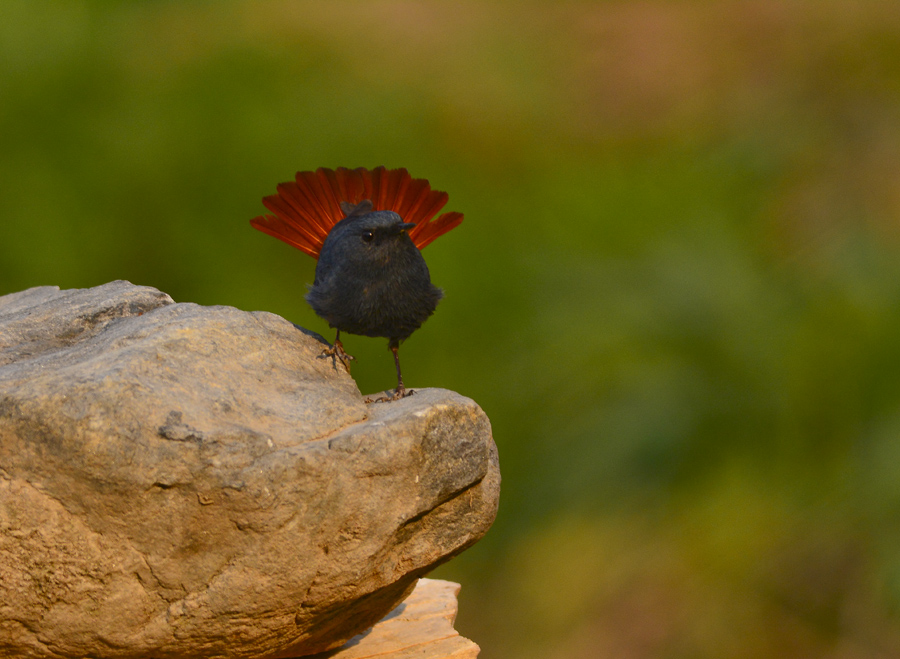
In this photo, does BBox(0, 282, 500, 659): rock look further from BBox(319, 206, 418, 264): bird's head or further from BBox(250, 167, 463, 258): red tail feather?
BBox(250, 167, 463, 258): red tail feather

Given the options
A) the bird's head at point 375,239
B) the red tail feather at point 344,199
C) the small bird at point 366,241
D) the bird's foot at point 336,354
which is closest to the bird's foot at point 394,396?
the small bird at point 366,241

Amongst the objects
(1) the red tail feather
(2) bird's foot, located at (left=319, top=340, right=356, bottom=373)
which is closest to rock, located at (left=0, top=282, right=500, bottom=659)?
(2) bird's foot, located at (left=319, top=340, right=356, bottom=373)

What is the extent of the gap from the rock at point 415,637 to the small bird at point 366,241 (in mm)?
878

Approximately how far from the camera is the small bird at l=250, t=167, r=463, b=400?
2.99 metres

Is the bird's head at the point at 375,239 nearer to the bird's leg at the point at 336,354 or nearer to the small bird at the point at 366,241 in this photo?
the small bird at the point at 366,241

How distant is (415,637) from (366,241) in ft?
4.43

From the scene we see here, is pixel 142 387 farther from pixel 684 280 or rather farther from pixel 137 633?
pixel 684 280

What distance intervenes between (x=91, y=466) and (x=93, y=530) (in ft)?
0.55

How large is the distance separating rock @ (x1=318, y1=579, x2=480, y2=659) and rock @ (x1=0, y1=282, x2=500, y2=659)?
1.80 ft

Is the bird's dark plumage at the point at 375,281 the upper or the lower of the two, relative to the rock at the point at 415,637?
upper

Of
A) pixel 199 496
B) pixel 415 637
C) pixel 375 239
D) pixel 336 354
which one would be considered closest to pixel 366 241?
pixel 375 239

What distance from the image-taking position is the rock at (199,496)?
2219 mm

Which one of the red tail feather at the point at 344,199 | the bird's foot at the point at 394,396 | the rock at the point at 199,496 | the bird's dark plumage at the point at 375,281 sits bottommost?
the rock at the point at 199,496

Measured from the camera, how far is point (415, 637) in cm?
326
